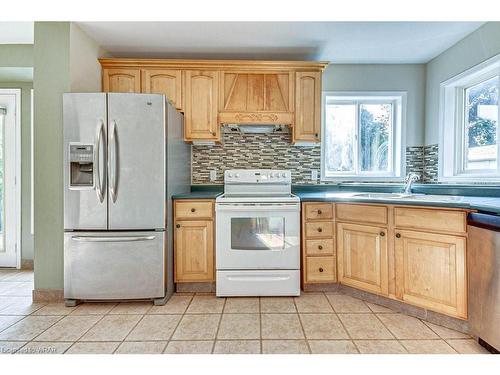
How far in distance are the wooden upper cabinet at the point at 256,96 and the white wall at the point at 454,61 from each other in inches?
59.3

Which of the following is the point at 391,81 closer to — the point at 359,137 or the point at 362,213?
the point at 359,137

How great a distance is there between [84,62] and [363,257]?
2.98 m

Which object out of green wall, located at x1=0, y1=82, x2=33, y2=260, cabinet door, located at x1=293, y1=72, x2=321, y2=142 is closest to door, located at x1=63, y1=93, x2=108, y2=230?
green wall, located at x1=0, y1=82, x2=33, y2=260

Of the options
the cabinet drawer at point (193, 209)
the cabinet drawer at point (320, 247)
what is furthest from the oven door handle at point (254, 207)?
the cabinet drawer at point (320, 247)

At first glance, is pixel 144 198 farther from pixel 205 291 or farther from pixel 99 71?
pixel 99 71

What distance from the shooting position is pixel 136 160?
230 cm

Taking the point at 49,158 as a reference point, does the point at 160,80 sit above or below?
above

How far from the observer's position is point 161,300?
2.36m

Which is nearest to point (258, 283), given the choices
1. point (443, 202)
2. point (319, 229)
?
point (319, 229)

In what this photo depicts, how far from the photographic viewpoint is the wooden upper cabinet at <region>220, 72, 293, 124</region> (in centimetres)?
287

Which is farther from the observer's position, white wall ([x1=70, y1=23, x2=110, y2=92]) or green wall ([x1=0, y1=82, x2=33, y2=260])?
green wall ([x1=0, y1=82, x2=33, y2=260])

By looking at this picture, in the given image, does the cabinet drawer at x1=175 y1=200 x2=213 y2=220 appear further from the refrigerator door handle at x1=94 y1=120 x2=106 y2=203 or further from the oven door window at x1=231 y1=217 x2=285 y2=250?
the refrigerator door handle at x1=94 y1=120 x2=106 y2=203

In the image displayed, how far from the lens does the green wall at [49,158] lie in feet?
7.85
